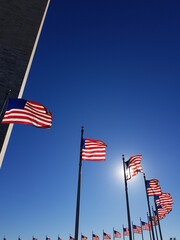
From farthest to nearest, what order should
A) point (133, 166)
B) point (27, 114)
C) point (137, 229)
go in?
point (137, 229) < point (133, 166) < point (27, 114)

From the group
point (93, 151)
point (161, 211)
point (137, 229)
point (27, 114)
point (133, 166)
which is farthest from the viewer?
point (137, 229)

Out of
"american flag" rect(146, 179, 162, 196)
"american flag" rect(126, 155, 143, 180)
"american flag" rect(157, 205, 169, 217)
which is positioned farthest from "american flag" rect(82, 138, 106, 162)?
"american flag" rect(157, 205, 169, 217)

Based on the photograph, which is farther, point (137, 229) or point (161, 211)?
point (137, 229)

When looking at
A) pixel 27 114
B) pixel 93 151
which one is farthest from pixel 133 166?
pixel 27 114

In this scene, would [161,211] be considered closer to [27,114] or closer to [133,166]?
[133,166]

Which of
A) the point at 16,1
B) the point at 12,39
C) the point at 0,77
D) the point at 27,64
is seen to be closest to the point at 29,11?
the point at 16,1

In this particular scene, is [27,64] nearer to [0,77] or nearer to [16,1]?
[0,77]

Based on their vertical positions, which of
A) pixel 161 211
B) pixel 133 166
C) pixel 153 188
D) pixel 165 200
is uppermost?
pixel 133 166

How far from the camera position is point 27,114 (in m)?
11.6

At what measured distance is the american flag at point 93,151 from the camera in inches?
504

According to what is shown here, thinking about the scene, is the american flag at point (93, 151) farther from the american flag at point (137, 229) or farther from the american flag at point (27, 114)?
the american flag at point (137, 229)

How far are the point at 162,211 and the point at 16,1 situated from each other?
30.0 meters

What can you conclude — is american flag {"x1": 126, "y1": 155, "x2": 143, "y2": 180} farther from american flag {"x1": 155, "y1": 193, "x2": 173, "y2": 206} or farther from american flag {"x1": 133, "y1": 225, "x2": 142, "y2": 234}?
american flag {"x1": 133, "y1": 225, "x2": 142, "y2": 234}

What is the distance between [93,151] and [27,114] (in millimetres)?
4420
